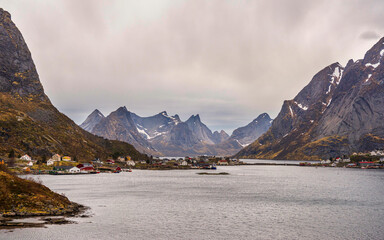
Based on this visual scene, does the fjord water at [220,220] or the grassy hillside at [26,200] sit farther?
the grassy hillside at [26,200]

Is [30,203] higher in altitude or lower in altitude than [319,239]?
higher

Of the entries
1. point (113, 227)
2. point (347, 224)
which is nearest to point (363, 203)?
point (347, 224)

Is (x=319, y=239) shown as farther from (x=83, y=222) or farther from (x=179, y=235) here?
(x=83, y=222)

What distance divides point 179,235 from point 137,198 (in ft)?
164

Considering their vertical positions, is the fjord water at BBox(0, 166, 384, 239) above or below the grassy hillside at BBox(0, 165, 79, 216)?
below

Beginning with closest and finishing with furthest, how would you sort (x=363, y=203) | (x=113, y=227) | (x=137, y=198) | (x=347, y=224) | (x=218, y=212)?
1. (x=113, y=227)
2. (x=347, y=224)
3. (x=218, y=212)
4. (x=363, y=203)
5. (x=137, y=198)

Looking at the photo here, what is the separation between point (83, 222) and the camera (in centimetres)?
5959

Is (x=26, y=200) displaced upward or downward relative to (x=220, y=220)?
upward

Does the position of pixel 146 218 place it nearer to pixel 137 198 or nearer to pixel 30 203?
pixel 30 203

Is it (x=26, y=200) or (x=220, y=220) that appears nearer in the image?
(x=26, y=200)

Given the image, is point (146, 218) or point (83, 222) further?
point (146, 218)

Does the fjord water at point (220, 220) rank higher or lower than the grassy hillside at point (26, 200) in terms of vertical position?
lower

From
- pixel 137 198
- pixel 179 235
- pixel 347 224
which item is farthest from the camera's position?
pixel 137 198

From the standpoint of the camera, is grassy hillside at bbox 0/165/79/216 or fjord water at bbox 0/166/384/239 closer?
fjord water at bbox 0/166/384/239
